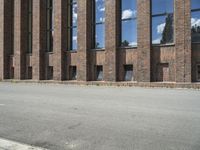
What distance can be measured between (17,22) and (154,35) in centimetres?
1613

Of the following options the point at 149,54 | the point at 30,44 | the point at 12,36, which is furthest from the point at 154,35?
the point at 12,36

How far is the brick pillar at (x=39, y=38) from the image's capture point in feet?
102

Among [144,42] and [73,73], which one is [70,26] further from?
[144,42]

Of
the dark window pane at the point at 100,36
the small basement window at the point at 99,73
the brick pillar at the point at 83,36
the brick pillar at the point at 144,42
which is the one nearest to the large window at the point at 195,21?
the brick pillar at the point at 144,42

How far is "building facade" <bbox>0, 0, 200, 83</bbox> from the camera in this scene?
70.9ft

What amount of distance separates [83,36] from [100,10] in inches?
99.9

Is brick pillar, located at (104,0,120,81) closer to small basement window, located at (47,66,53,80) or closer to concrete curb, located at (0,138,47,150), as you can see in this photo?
small basement window, located at (47,66,53,80)

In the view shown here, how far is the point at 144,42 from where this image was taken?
23328 mm

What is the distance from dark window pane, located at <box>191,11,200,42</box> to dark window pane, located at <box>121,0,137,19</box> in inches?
192

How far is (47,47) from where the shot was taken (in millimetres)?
31516

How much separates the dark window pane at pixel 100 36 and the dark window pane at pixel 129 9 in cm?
224

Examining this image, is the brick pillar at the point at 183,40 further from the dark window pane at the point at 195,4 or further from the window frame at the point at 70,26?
the window frame at the point at 70,26

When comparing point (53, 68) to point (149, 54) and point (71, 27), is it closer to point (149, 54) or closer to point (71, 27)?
point (71, 27)

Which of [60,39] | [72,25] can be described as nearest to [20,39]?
[60,39]
